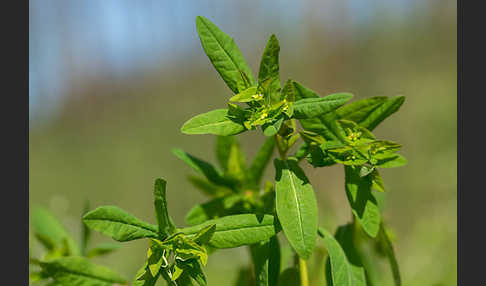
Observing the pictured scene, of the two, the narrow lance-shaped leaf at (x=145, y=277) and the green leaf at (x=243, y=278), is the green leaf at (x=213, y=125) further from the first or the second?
the green leaf at (x=243, y=278)

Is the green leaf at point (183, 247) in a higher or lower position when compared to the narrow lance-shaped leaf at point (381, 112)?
lower

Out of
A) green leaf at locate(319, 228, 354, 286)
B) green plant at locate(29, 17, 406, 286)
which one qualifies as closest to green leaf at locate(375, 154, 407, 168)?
green plant at locate(29, 17, 406, 286)

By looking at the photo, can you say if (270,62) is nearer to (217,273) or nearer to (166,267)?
(166,267)

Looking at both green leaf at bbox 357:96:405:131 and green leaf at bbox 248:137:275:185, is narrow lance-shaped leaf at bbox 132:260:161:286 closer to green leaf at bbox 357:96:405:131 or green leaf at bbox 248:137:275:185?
green leaf at bbox 248:137:275:185

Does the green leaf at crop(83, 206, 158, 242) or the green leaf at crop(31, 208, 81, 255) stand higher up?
the green leaf at crop(83, 206, 158, 242)

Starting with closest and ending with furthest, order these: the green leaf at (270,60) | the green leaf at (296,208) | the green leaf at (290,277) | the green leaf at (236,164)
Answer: the green leaf at (296,208)
the green leaf at (270,60)
the green leaf at (290,277)
the green leaf at (236,164)

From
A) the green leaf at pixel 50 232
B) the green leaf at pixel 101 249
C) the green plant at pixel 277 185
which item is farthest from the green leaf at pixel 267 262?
the green leaf at pixel 50 232

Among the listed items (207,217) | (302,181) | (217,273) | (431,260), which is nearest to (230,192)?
(207,217)
